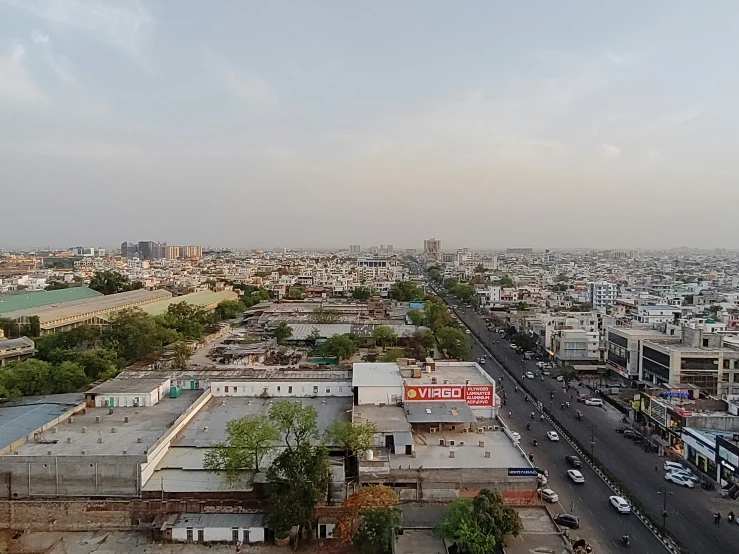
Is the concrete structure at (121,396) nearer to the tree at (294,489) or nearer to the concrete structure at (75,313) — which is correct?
the tree at (294,489)

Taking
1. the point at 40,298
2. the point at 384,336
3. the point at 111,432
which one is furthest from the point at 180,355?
the point at 40,298

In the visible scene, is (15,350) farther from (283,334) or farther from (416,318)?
(416,318)

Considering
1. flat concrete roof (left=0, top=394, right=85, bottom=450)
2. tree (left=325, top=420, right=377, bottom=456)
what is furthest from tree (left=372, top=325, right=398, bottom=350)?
tree (left=325, top=420, right=377, bottom=456)

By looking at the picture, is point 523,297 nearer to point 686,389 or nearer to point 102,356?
point 686,389

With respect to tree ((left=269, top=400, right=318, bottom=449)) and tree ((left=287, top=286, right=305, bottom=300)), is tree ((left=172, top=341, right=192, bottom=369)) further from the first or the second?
tree ((left=287, top=286, right=305, bottom=300))

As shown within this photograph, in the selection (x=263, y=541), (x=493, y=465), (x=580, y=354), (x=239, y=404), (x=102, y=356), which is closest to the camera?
(x=263, y=541)

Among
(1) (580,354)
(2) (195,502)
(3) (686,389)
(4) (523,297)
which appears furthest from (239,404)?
(4) (523,297)
